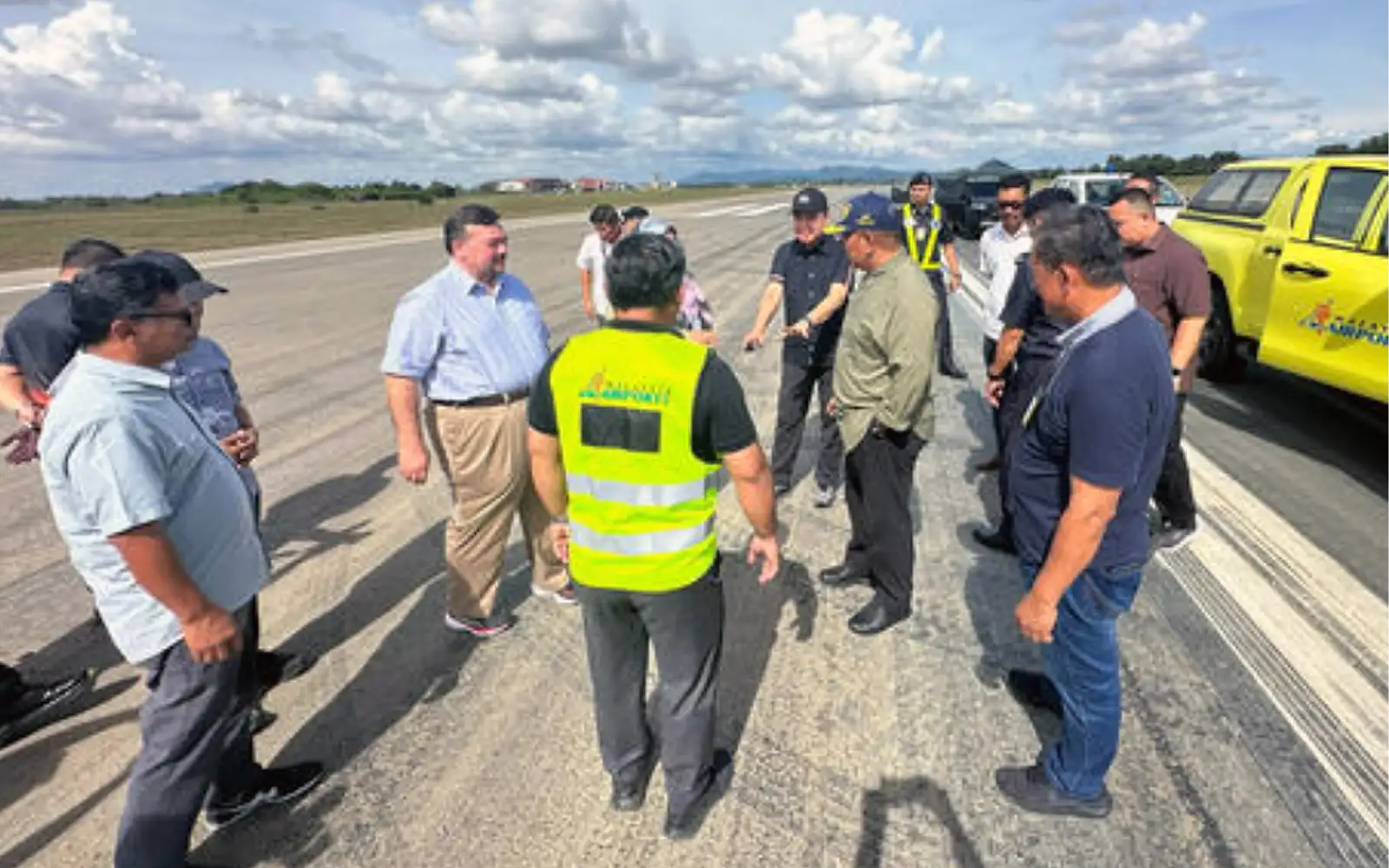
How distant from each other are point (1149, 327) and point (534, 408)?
68.1 inches

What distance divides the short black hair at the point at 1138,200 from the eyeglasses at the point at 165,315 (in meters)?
4.07

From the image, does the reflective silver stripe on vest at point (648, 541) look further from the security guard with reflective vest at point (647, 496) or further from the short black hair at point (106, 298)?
the short black hair at point (106, 298)

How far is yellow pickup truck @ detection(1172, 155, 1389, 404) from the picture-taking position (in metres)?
4.82

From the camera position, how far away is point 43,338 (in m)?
3.28

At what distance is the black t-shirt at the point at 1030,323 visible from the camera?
358 centimetres

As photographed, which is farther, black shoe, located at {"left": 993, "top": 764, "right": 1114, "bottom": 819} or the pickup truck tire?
the pickup truck tire

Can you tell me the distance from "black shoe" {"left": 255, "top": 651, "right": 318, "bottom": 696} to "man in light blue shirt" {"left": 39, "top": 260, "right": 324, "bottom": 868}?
0.98 metres

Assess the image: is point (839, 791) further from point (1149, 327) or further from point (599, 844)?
point (1149, 327)

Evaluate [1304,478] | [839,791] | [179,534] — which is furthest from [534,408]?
[1304,478]

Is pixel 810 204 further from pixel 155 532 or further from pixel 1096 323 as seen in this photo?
pixel 155 532

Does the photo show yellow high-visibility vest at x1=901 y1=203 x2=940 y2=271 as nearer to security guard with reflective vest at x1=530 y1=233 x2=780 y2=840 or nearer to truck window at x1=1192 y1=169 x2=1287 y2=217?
truck window at x1=1192 y1=169 x2=1287 y2=217

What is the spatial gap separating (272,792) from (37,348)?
2337mm

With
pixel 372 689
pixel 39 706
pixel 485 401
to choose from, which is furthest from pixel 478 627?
pixel 39 706

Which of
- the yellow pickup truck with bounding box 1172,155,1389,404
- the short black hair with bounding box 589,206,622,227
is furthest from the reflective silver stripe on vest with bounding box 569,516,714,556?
the yellow pickup truck with bounding box 1172,155,1389,404
